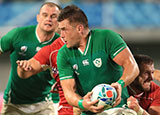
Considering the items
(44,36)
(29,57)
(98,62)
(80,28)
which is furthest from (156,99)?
(29,57)

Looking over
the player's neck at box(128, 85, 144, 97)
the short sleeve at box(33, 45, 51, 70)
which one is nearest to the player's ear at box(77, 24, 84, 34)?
the short sleeve at box(33, 45, 51, 70)

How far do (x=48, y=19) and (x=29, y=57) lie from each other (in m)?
0.68

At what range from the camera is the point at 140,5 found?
13344 millimetres

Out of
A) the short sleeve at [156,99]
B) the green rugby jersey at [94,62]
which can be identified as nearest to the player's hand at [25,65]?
the green rugby jersey at [94,62]

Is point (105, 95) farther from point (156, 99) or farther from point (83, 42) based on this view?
point (156, 99)

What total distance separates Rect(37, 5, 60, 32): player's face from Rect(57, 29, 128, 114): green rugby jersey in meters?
1.37

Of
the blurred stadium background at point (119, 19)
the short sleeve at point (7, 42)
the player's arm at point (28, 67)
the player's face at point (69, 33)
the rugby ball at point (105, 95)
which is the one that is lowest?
the blurred stadium background at point (119, 19)

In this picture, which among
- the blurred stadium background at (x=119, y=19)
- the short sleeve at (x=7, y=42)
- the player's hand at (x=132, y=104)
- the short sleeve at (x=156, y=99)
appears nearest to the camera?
the player's hand at (x=132, y=104)

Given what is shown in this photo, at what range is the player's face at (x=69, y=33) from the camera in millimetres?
4035

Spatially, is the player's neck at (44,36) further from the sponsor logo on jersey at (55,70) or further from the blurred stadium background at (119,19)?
the blurred stadium background at (119,19)

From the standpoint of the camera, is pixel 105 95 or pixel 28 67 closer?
pixel 105 95

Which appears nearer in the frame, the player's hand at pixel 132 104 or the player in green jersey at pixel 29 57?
the player's hand at pixel 132 104

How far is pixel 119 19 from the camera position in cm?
1311

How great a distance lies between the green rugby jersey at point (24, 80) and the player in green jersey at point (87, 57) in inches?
56.7
